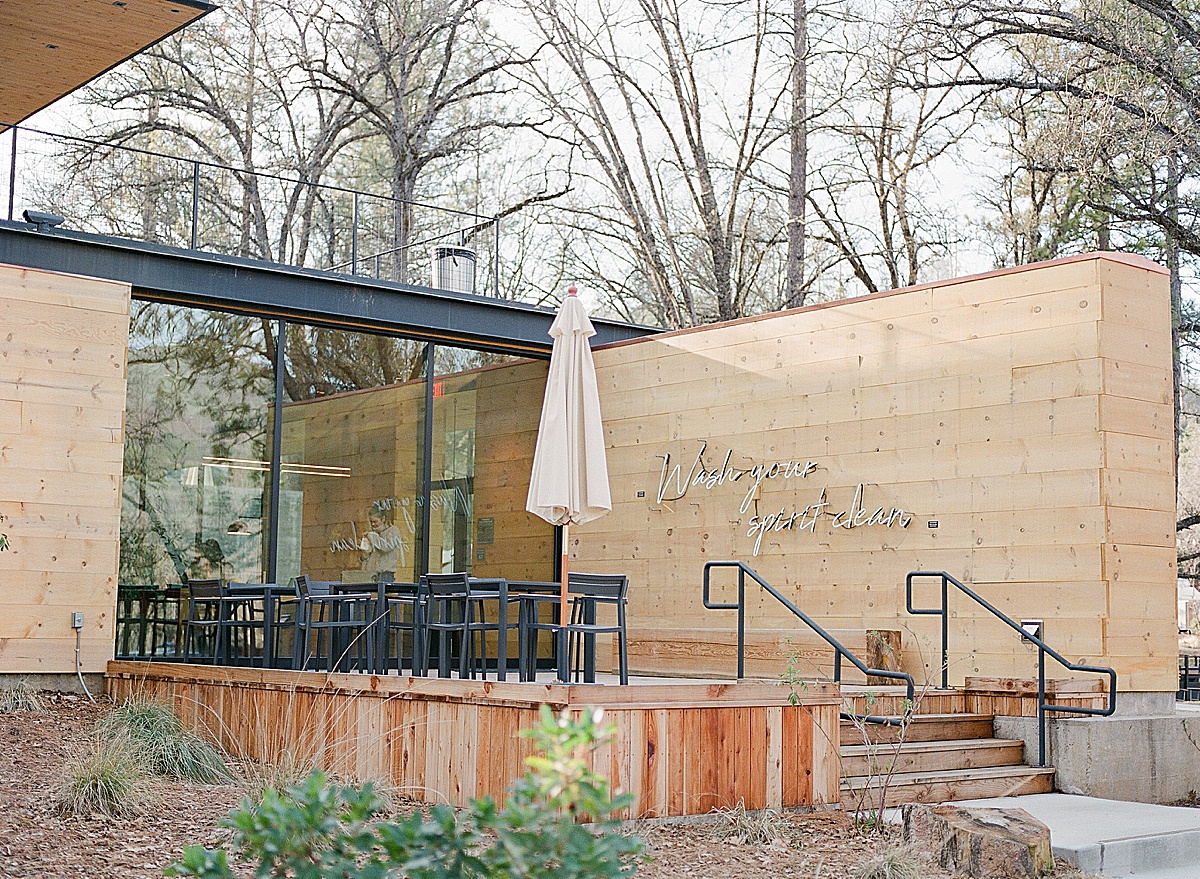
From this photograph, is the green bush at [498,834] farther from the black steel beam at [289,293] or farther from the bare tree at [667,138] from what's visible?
the bare tree at [667,138]

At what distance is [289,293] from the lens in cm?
1141

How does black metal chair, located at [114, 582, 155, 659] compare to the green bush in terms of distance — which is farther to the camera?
black metal chair, located at [114, 582, 155, 659]

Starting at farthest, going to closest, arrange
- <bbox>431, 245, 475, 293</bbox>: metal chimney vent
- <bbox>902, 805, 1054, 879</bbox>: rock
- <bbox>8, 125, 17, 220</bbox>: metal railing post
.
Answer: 1. <bbox>431, 245, 475, 293</bbox>: metal chimney vent
2. <bbox>8, 125, 17, 220</bbox>: metal railing post
3. <bbox>902, 805, 1054, 879</bbox>: rock

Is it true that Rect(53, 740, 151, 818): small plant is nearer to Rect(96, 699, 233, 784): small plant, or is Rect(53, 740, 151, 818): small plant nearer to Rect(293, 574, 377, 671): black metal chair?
Rect(96, 699, 233, 784): small plant

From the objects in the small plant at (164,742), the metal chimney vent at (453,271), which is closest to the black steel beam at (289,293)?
the metal chimney vent at (453,271)

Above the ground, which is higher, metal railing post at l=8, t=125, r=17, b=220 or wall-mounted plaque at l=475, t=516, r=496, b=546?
metal railing post at l=8, t=125, r=17, b=220

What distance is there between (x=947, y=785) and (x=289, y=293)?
276 inches

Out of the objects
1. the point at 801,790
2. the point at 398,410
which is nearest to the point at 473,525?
the point at 398,410

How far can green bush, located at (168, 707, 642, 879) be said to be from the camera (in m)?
2.27

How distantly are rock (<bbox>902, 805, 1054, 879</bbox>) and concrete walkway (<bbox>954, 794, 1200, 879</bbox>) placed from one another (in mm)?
330

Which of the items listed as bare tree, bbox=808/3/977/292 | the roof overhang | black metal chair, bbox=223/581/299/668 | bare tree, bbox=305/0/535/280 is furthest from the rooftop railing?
the roof overhang

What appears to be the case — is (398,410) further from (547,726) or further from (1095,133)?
(547,726)

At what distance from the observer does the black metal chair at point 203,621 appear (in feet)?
31.4

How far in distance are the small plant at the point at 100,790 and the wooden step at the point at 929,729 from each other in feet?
13.3
